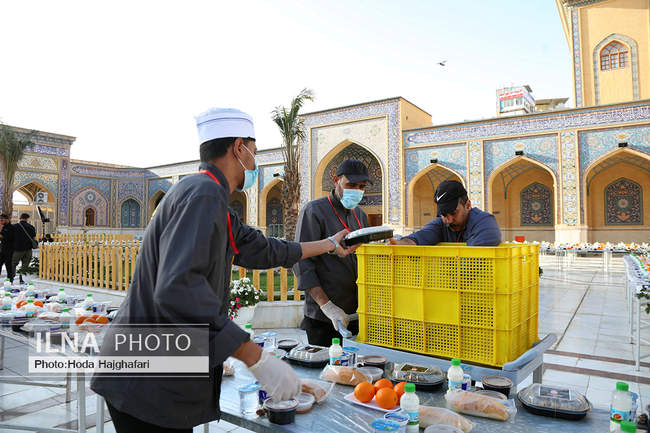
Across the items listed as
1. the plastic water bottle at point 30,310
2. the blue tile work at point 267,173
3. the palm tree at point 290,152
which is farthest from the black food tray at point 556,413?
the blue tile work at point 267,173

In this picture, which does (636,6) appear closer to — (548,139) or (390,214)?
(548,139)

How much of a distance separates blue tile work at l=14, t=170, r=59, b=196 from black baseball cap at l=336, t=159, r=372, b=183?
20485 mm

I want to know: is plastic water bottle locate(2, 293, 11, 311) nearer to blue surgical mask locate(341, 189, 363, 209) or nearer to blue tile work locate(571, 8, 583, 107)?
blue surgical mask locate(341, 189, 363, 209)

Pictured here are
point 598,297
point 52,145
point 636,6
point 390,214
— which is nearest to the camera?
point 598,297

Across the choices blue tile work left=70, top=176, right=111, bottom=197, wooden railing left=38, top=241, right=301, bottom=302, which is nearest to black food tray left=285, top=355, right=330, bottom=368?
wooden railing left=38, top=241, right=301, bottom=302

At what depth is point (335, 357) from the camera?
5.00 ft

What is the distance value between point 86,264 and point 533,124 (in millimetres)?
12601

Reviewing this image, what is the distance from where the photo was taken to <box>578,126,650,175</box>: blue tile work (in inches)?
451

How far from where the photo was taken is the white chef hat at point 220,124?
1153mm

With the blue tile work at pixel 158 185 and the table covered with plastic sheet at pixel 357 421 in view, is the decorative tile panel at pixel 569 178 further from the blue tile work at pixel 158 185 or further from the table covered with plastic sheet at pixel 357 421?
the blue tile work at pixel 158 185

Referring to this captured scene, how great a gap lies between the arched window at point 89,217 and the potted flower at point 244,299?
64.3 ft

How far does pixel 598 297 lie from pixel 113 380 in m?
7.88

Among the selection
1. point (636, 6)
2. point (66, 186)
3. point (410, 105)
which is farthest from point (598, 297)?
point (66, 186)

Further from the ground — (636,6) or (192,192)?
(636,6)
